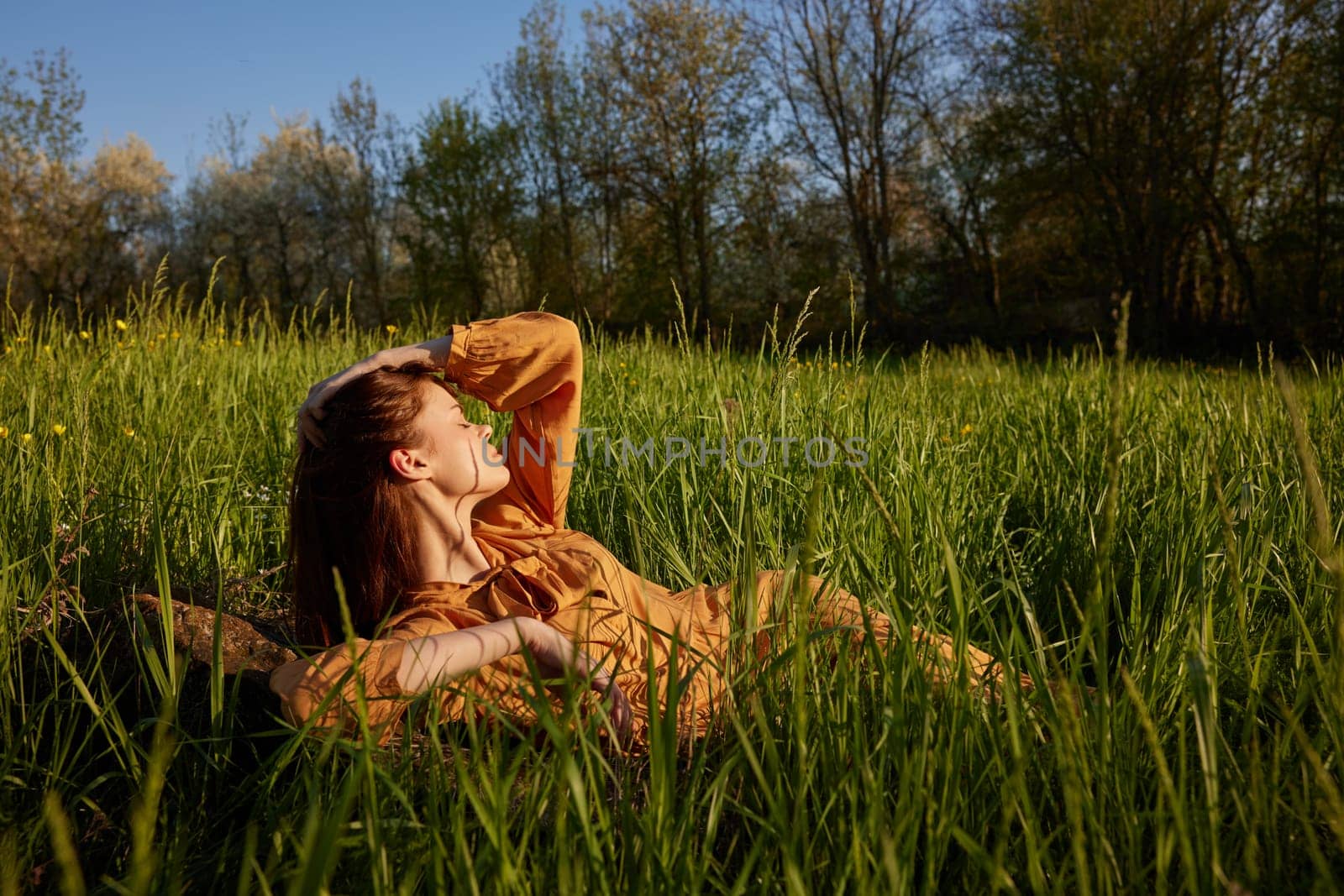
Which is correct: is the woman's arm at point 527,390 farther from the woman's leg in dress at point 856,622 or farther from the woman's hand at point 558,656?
the woman's hand at point 558,656

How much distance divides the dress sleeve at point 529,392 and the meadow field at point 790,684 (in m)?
0.26

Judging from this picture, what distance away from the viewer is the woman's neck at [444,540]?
1.95 meters

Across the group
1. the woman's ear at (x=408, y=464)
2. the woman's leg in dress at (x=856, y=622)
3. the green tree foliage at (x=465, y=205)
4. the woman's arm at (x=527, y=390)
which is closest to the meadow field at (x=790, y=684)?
the woman's leg in dress at (x=856, y=622)

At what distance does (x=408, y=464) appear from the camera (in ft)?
6.34

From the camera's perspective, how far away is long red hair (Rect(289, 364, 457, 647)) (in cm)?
192

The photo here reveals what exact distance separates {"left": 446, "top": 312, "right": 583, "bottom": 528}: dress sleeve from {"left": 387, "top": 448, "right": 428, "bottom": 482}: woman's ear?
31 centimetres

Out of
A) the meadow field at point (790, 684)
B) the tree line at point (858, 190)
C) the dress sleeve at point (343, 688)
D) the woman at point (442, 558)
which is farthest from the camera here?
the tree line at point (858, 190)

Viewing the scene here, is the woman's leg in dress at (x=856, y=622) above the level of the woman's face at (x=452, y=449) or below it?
below

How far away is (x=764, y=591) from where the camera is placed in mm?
2031

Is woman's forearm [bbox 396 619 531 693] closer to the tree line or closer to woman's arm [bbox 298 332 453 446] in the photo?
woman's arm [bbox 298 332 453 446]

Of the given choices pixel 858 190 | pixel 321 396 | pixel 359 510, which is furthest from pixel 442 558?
pixel 858 190

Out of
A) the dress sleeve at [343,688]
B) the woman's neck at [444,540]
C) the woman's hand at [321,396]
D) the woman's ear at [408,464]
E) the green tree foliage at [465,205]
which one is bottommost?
the dress sleeve at [343,688]

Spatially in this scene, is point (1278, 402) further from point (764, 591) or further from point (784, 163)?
point (784, 163)

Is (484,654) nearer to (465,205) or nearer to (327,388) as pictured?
(327,388)
